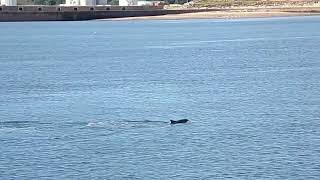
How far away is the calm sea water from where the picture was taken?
80.5ft

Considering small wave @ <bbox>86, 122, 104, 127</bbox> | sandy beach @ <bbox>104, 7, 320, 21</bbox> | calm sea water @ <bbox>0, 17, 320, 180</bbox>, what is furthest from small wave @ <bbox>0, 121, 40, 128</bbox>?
sandy beach @ <bbox>104, 7, 320, 21</bbox>

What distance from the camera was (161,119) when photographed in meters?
32.7

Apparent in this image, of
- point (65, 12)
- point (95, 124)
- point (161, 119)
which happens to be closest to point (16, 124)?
point (95, 124)

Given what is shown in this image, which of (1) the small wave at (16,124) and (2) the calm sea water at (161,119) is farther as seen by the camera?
(1) the small wave at (16,124)

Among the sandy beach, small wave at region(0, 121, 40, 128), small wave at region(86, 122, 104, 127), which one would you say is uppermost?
small wave at region(86, 122, 104, 127)

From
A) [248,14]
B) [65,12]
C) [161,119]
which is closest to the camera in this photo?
[161,119]

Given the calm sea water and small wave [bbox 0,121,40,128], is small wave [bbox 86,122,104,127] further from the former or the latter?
small wave [bbox 0,121,40,128]

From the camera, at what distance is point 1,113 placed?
115 feet

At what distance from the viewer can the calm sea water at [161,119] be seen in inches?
966

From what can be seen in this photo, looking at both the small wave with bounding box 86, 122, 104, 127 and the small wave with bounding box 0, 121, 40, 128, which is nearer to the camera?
the small wave with bounding box 86, 122, 104, 127

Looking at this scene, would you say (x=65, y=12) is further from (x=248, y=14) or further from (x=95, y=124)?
(x=95, y=124)

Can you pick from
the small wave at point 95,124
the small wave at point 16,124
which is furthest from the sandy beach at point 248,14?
the small wave at point 95,124

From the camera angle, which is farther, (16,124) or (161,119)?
(161,119)

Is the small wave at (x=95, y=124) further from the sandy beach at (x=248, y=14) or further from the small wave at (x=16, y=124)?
the sandy beach at (x=248, y=14)
